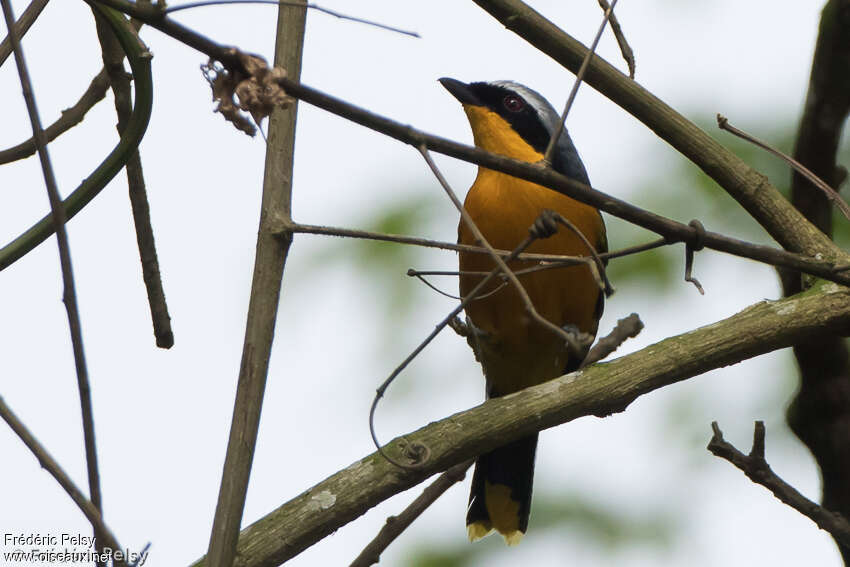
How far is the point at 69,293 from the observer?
166cm

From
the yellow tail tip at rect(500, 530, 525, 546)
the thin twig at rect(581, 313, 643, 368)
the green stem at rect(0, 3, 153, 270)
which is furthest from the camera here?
the yellow tail tip at rect(500, 530, 525, 546)

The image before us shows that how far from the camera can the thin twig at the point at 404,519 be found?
303 centimetres

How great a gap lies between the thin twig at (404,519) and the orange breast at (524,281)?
1.86 meters

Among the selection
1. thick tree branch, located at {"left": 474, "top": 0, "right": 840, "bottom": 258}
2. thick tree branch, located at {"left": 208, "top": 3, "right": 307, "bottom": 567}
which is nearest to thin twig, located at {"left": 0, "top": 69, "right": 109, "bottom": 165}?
thick tree branch, located at {"left": 208, "top": 3, "right": 307, "bottom": 567}

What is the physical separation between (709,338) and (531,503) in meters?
3.36

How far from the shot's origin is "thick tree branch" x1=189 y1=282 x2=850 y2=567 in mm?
2797

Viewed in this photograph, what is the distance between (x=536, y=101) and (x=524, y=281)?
129cm

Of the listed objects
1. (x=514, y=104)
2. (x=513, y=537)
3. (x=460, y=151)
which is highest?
(x=514, y=104)

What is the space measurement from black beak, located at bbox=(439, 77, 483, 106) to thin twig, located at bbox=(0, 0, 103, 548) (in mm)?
4431

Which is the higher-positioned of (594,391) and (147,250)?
(147,250)

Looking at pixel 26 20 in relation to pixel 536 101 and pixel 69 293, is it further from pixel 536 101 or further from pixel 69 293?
pixel 536 101

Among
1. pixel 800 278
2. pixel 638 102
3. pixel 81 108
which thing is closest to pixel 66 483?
pixel 81 108

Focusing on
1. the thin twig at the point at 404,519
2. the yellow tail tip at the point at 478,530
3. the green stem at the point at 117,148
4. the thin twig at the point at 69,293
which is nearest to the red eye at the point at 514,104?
the yellow tail tip at the point at 478,530

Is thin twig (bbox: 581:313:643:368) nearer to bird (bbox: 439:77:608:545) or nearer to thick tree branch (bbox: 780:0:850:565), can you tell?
thick tree branch (bbox: 780:0:850:565)
